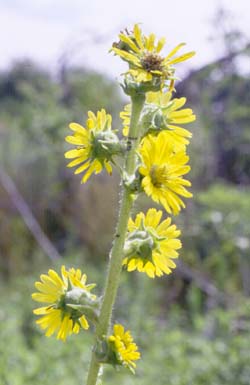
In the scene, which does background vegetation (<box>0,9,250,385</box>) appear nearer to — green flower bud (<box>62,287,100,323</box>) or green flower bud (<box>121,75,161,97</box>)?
green flower bud (<box>62,287,100,323</box>)

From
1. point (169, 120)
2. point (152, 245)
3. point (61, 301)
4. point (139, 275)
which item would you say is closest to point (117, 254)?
point (152, 245)

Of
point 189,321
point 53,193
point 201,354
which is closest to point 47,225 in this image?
point 53,193

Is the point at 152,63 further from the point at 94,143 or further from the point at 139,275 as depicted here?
the point at 139,275

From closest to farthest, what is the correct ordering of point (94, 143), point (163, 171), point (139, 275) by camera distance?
point (163, 171) < point (94, 143) < point (139, 275)

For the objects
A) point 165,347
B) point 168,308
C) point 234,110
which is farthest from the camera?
point 168,308

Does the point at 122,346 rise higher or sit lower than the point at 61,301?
lower

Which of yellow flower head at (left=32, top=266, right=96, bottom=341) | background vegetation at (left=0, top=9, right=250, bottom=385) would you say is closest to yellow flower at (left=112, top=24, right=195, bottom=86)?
yellow flower head at (left=32, top=266, right=96, bottom=341)

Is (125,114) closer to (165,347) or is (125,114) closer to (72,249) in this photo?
(165,347)
